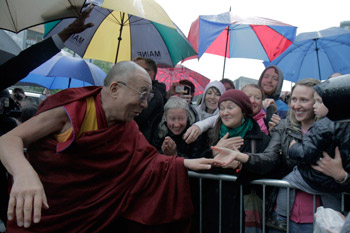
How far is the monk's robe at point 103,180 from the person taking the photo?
195cm

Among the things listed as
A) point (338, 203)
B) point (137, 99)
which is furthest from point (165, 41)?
point (338, 203)

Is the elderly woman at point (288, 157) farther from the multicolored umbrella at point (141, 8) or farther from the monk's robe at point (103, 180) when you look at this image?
the multicolored umbrella at point (141, 8)

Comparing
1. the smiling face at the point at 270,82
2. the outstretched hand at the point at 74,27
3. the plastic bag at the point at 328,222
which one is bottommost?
the plastic bag at the point at 328,222

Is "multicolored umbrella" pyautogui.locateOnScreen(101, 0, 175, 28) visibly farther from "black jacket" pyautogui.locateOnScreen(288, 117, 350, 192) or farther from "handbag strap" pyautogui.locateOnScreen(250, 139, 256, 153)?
"black jacket" pyautogui.locateOnScreen(288, 117, 350, 192)

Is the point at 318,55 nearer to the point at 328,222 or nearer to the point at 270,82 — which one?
the point at 270,82

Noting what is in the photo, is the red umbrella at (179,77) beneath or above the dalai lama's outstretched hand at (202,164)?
above

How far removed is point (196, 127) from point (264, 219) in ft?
3.42

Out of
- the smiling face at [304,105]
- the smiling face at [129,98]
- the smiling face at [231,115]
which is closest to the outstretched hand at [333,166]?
the smiling face at [304,105]

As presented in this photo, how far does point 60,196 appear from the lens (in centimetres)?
197

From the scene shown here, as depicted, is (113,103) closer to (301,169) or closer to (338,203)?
(301,169)

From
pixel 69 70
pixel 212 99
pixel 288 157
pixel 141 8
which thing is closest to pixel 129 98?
pixel 141 8

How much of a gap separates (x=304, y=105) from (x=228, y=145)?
33.7 inches

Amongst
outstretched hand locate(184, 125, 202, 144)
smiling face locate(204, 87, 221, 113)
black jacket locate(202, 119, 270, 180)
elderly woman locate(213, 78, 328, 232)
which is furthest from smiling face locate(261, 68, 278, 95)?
outstretched hand locate(184, 125, 202, 144)

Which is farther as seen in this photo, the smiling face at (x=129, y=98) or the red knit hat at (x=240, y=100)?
the red knit hat at (x=240, y=100)
